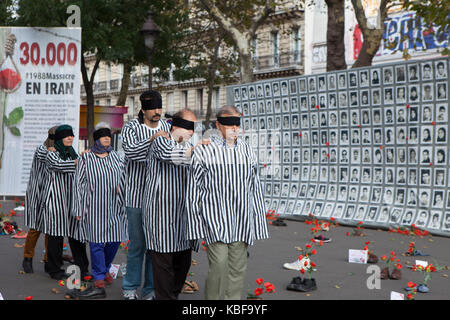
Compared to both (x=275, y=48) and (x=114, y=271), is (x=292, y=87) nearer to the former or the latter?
(x=114, y=271)

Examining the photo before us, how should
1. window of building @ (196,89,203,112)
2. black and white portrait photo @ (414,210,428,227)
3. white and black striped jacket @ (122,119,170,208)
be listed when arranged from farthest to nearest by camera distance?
window of building @ (196,89,203,112) → black and white portrait photo @ (414,210,428,227) → white and black striped jacket @ (122,119,170,208)

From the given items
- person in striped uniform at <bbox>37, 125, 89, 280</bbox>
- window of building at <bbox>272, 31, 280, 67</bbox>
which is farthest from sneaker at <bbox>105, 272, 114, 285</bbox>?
window of building at <bbox>272, 31, 280, 67</bbox>

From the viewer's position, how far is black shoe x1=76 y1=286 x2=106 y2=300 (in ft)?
19.6

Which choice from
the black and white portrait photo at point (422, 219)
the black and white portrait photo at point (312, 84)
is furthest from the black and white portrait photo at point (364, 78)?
the black and white portrait photo at point (422, 219)

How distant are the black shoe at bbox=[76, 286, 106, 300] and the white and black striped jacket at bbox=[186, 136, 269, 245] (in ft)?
5.07

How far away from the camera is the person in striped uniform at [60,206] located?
701 cm

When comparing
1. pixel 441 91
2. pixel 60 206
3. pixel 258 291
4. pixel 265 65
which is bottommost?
pixel 258 291

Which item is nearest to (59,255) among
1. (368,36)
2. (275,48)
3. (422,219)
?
(422,219)

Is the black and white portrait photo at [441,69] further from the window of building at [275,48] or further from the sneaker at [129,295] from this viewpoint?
the window of building at [275,48]

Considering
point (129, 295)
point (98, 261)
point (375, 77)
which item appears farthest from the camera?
point (375, 77)

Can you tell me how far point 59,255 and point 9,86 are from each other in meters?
5.81

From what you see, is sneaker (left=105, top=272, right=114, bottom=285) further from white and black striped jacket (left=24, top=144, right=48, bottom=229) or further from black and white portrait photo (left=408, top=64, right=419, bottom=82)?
black and white portrait photo (left=408, top=64, right=419, bottom=82)

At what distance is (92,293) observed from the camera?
6.02 m
